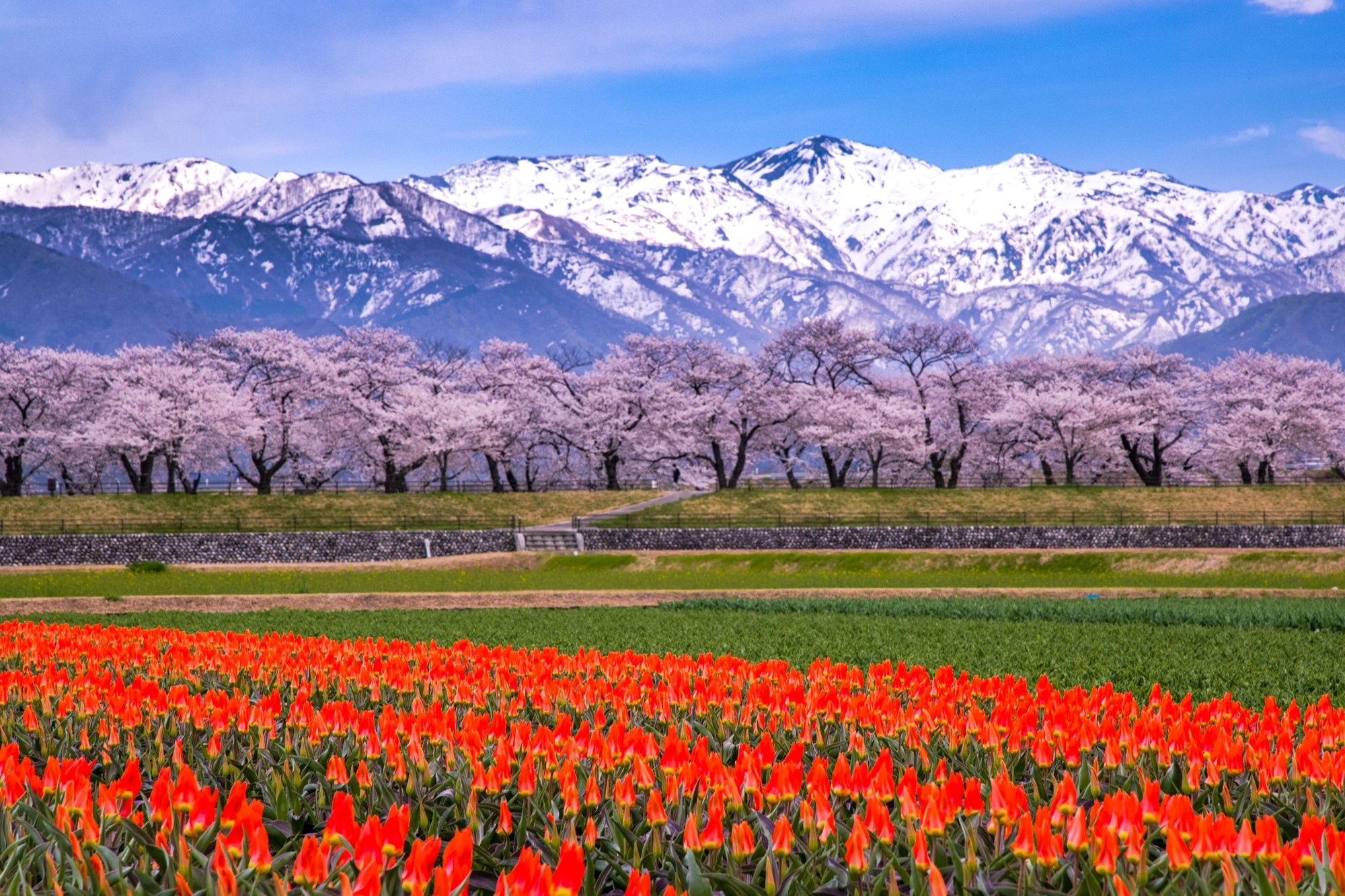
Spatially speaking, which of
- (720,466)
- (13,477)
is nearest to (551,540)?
(720,466)

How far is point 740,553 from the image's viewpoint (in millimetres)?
37781

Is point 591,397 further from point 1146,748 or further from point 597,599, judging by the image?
point 1146,748

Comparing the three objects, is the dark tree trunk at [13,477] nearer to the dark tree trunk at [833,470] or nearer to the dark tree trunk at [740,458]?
the dark tree trunk at [740,458]

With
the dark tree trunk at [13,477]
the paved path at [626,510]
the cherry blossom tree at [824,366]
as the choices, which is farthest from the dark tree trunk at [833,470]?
the dark tree trunk at [13,477]

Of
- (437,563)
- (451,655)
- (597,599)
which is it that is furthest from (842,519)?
(451,655)

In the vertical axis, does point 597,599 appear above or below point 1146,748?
below

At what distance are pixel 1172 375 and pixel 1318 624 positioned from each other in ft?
202

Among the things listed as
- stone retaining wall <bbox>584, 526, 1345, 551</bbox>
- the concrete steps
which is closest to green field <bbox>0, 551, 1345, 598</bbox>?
the concrete steps

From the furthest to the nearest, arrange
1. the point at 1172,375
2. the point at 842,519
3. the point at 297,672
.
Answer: the point at 1172,375
the point at 842,519
the point at 297,672

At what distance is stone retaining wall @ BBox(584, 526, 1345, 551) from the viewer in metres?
42.1

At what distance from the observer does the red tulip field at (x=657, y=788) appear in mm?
3684

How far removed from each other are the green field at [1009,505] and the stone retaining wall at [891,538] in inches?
135

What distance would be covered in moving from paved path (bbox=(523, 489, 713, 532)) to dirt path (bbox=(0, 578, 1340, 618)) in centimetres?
1882

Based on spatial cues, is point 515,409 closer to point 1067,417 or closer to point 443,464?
point 443,464
